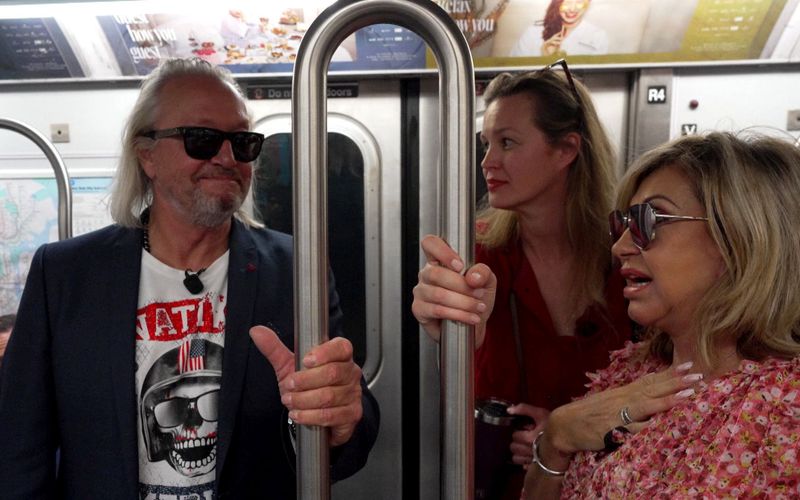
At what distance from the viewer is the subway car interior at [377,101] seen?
2.77 meters

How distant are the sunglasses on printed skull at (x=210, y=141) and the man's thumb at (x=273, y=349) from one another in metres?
0.74

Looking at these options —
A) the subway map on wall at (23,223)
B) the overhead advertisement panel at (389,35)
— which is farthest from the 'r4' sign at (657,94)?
the subway map on wall at (23,223)

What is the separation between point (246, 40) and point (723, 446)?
99.5 inches

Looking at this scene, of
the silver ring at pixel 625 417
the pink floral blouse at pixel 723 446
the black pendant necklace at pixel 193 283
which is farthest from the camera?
the black pendant necklace at pixel 193 283

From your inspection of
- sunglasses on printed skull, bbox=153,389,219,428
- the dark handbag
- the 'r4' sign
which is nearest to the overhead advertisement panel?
the 'r4' sign

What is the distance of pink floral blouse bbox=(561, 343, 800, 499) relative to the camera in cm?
105

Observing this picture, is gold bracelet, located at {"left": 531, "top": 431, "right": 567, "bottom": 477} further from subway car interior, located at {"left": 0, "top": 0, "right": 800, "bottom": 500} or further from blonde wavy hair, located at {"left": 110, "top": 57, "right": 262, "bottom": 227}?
subway car interior, located at {"left": 0, "top": 0, "right": 800, "bottom": 500}

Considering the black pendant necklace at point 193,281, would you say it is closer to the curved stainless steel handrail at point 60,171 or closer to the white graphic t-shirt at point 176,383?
the white graphic t-shirt at point 176,383

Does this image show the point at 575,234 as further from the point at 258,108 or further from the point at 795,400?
the point at 258,108

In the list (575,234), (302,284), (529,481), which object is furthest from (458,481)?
(575,234)

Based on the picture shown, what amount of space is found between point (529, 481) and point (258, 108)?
7.48 feet

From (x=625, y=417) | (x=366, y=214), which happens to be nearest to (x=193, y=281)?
(x=625, y=417)

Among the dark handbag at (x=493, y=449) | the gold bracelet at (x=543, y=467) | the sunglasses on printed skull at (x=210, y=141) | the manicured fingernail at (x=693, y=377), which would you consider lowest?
the dark handbag at (x=493, y=449)

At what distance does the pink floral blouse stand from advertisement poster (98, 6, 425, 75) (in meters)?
2.12
